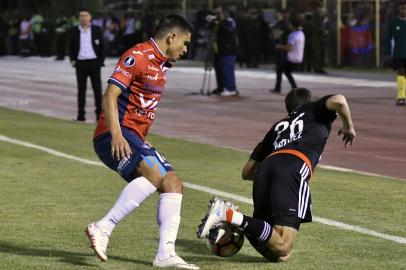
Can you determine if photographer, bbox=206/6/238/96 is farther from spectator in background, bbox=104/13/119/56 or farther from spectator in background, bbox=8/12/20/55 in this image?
spectator in background, bbox=8/12/20/55

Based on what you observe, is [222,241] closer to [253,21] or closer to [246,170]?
[246,170]

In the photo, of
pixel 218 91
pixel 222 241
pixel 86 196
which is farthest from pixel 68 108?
pixel 222 241

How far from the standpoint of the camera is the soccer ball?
858 cm

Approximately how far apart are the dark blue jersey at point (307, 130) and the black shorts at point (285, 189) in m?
0.12

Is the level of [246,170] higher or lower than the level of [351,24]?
higher

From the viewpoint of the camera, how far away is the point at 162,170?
8562 mm

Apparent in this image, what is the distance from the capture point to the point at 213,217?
8.45 metres

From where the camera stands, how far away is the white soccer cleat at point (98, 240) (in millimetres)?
8461

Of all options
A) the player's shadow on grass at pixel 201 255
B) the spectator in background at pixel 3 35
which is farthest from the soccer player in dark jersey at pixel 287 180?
the spectator in background at pixel 3 35

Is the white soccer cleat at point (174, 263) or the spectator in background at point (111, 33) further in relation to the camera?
the spectator in background at point (111, 33)

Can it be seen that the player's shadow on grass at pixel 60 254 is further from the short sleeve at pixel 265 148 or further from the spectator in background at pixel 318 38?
the spectator in background at pixel 318 38

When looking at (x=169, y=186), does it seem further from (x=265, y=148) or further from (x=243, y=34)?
(x=243, y=34)

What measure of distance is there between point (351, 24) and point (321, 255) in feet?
112

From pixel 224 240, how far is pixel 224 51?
22266mm
